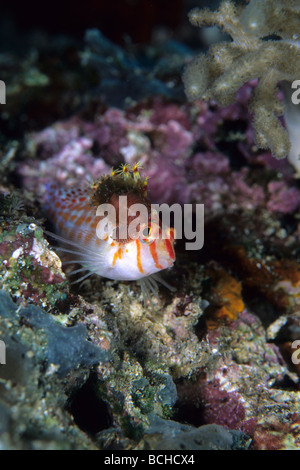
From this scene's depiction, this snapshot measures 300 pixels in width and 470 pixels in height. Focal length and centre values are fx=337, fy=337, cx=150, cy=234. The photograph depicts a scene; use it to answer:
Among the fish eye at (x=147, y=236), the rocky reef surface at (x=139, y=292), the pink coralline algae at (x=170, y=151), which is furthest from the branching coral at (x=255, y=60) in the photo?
the fish eye at (x=147, y=236)

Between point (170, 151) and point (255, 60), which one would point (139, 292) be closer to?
point (255, 60)

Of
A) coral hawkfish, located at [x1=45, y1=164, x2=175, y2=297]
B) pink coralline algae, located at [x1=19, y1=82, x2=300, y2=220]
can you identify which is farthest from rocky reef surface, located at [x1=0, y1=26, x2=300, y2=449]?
coral hawkfish, located at [x1=45, y1=164, x2=175, y2=297]

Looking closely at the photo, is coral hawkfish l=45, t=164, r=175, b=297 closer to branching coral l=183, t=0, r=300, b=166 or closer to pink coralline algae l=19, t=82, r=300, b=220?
branching coral l=183, t=0, r=300, b=166

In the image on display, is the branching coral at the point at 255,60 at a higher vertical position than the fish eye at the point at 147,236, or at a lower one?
higher

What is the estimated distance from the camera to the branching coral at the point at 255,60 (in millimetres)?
3766

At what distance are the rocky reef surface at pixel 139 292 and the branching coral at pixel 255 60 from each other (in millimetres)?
1419

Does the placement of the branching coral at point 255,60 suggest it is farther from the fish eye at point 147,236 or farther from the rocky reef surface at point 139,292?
the fish eye at point 147,236

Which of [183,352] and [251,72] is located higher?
[251,72]

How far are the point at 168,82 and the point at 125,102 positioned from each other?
965 mm

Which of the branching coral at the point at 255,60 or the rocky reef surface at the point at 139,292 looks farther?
the branching coral at the point at 255,60

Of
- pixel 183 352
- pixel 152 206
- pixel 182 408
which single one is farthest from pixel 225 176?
pixel 182 408
